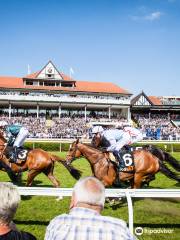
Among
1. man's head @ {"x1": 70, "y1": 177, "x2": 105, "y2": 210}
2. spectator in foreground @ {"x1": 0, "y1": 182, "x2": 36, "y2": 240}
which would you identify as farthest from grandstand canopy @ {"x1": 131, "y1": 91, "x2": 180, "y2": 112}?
spectator in foreground @ {"x1": 0, "y1": 182, "x2": 36, "y2": 240}

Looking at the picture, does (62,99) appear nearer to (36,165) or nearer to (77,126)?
(77,126)

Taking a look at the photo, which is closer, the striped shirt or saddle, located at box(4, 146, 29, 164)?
the striped shirt

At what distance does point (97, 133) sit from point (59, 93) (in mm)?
41122

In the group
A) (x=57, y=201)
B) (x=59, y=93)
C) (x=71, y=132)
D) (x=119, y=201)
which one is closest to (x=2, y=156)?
(x=57, y=201)

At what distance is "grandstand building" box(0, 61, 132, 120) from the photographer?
47.3 meters

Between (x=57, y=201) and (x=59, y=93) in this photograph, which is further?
(x=59, y=93)

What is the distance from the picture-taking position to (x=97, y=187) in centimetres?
230

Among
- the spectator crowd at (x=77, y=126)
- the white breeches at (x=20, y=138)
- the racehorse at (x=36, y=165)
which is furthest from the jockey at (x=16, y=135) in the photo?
the spectator crowd at (x=77, y=126)

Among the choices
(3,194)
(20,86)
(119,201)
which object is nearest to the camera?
(3,194)

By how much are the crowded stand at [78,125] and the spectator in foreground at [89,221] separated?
23.1 m

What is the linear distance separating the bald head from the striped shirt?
0.17 ft

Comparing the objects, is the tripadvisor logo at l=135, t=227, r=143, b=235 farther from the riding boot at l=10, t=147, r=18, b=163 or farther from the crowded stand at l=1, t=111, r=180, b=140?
the crowded stand at l=1, t=111, r=180, b=140

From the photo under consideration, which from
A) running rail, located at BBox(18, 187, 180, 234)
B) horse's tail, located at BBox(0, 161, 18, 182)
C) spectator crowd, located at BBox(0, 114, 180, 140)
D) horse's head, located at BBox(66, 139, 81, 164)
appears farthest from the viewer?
spectator crowd, located at BBox(0, 114, 180, 140)

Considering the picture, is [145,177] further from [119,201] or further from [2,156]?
[2,156]
